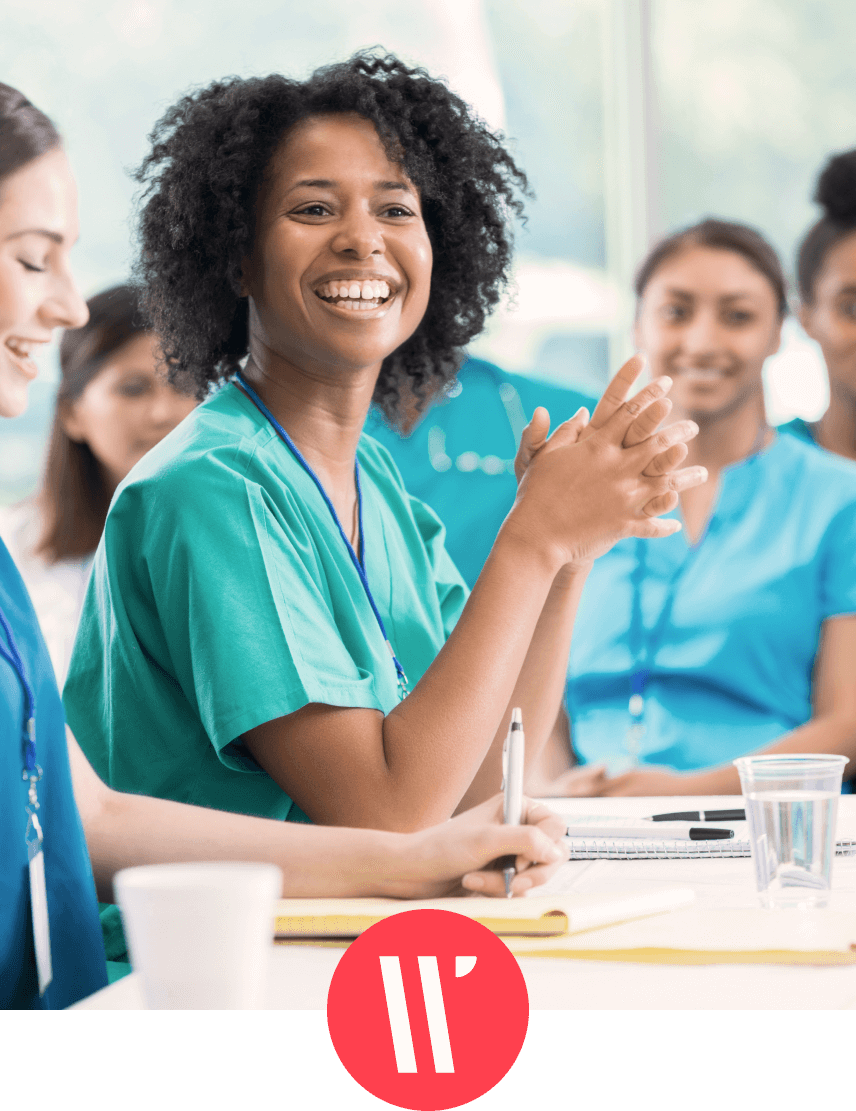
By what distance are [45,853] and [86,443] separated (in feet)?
4.72

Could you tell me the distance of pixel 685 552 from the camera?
5.95 ft

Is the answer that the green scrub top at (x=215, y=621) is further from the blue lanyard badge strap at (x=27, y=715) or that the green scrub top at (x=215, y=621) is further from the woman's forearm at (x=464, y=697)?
the blue lanyard badge strap at (x=27, y=715)

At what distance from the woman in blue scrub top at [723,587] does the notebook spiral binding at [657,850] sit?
2.29ft

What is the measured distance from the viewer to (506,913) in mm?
608

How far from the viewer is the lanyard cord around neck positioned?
5.59ft

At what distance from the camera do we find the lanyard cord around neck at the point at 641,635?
1.71m

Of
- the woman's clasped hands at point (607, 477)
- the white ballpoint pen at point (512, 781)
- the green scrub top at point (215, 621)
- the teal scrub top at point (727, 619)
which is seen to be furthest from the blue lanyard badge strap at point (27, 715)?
the teal scrub top at point (727, 619)

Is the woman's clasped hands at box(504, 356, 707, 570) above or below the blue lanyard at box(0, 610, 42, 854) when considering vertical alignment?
above

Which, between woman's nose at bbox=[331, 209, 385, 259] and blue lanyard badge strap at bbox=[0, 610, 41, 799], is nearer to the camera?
blue lanyard badge strap at bbox=[0, 610, 41, 799]

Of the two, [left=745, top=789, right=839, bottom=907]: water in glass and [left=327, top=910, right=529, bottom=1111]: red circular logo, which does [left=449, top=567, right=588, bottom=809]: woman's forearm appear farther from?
[left=327, top=910, right=529, bottom=1111]: red circular logo

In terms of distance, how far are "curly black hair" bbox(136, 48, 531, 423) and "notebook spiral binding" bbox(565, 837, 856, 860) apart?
1.91 feet

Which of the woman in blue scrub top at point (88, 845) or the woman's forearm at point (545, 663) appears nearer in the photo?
the woman in blue scrub top at point (88, 845)

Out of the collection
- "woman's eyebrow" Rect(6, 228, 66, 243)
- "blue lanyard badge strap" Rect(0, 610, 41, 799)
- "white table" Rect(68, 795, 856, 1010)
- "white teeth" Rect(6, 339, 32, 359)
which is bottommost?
"white table" Rect(68, 795, 856, 1010)

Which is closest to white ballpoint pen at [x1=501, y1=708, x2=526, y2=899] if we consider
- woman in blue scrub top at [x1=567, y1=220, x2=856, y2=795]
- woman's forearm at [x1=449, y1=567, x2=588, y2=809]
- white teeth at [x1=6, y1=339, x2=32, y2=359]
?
woman's forearm at [x1=449, y1=567, x2=588, y2=809]
